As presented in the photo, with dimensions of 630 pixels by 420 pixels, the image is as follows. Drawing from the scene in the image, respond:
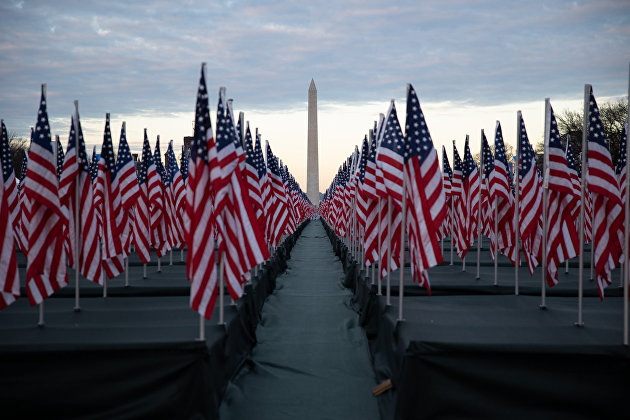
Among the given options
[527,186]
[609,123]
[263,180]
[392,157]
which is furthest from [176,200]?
[609,123]

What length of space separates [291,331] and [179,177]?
638 cm

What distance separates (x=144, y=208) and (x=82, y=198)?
3.35 metres

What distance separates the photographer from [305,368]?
334 inches

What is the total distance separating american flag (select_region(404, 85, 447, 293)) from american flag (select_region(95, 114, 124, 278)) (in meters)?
4.90

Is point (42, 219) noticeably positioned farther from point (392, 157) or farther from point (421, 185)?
point (421, 185)

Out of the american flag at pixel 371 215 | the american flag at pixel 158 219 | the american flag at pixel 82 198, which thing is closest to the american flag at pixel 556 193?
the american flag at pixel 371 215

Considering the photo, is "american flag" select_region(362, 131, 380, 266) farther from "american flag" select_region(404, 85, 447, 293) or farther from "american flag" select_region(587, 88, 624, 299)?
"american flag" select_region(587, 88, 624, 299)

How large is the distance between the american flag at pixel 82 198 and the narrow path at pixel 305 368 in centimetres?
280

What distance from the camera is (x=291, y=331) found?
35.9ft

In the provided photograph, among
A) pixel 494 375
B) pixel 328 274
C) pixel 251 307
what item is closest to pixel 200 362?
pixel 494 375

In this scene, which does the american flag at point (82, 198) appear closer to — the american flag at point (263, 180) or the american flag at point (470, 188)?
the american flag at point (263, 180)

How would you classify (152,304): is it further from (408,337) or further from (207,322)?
(408,337)

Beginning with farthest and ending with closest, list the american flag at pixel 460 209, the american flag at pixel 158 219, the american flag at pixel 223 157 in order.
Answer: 1. the american flag at pixel 158 219
2. the american flag at pixel 460 209
3. the american flag at pixel 223 157

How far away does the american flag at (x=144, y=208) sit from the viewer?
11422mm
